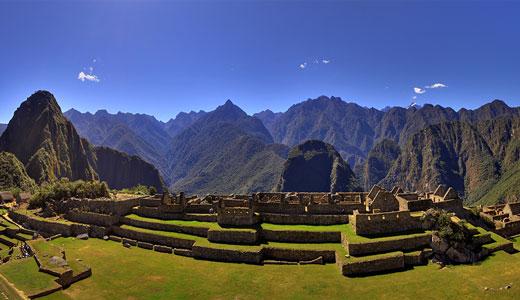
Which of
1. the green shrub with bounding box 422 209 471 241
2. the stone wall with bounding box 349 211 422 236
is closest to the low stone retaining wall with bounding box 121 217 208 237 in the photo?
the stone wall with bounding box 349 211 422 236

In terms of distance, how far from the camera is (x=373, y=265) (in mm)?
34219

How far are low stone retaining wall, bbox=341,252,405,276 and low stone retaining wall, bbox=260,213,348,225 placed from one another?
8839mm

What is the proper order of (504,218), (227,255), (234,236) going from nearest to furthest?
1. (227,255)
2. (234,236)
3. (504,218)

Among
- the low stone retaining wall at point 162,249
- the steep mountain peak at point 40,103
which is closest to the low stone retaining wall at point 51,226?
the low stone retaining wall at point 162,249

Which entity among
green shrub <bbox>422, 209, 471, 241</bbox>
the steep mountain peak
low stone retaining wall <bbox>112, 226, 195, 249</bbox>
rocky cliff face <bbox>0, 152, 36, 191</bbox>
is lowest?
low stone retaining wall <bbox>112, 226, 195, 249</bbox>

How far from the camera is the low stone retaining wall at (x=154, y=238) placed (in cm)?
4201

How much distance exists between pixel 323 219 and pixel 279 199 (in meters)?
8.54

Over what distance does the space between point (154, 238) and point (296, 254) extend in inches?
590

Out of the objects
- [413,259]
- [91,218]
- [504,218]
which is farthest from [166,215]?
[504,218]

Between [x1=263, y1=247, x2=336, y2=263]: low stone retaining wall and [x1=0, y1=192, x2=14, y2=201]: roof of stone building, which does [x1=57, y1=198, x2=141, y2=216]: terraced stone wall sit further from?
[x1=0, y1=192, x2=14, y2=201]: roof of stone building

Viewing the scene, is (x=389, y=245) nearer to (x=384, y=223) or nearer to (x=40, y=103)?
(x=384, y=223)

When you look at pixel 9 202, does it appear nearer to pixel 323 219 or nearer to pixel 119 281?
pixel 119 281

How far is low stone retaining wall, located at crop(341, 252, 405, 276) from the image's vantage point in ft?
111

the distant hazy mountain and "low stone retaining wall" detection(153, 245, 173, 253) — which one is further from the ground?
the distant hazy mountain
